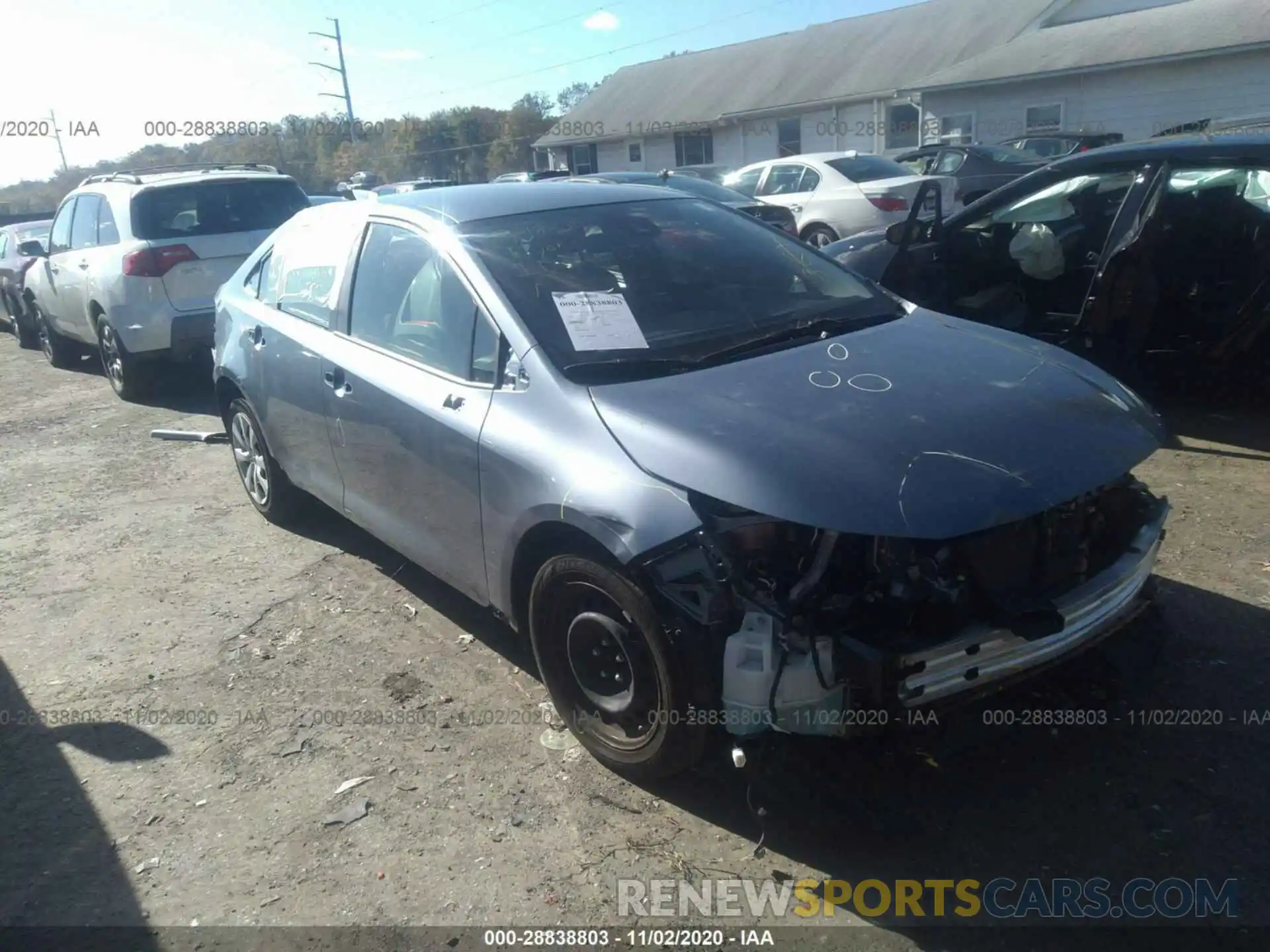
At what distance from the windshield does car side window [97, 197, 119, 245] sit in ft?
20.7

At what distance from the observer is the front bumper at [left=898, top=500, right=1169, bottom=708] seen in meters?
2.59

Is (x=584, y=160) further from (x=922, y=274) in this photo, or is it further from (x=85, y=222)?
(x=922, y=274)

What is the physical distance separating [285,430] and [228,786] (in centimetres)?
201

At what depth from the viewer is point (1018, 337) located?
12.4 feet

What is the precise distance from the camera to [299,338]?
14.9 feet

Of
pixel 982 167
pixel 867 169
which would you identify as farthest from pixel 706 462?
pixel 982 167

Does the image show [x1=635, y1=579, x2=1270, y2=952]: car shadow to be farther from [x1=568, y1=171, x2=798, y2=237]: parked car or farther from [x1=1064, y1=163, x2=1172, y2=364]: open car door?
[x1=568, y1=171, x2=798, y2=237]: parked car

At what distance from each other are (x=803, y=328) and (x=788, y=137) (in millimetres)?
28681

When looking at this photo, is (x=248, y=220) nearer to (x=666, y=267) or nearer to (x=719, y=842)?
(x=666, y=267)

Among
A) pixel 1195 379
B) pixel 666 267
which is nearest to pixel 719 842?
pixel 666 267

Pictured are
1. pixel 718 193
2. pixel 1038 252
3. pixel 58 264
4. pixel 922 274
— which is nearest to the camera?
pixel 1038 252

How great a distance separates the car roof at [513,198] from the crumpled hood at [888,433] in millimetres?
1233

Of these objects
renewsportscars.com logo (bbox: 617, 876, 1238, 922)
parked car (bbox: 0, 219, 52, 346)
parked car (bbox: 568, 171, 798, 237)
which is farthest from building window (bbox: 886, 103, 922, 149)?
renewsportscars.com logo (bbox: 617, 876, 1238, 922)

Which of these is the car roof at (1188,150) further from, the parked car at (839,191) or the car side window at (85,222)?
the car side window at (85,222)
